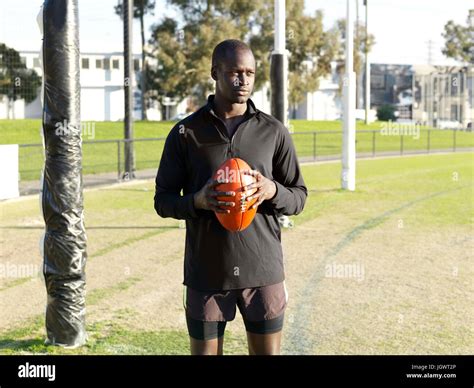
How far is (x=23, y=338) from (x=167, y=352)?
54.8 inches

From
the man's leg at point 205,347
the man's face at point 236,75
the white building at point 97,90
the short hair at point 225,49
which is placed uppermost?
the white building at point 97,90

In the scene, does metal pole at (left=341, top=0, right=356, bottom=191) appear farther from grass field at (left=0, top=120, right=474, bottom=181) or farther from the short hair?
the short hair

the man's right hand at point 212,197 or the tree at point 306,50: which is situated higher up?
the tree at point 306,50

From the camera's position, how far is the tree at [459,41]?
215 ft

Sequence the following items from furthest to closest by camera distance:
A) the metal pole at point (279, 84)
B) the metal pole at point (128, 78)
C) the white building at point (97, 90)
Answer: the white building at point (97, 90)
the metal pole at point (128, 78)
the metal pole at point (279, 84)

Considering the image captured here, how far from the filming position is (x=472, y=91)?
7581 centimetres

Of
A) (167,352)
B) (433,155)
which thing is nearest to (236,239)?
(167,352)

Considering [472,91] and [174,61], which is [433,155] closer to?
[174,61]

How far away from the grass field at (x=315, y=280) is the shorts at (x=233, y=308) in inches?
106

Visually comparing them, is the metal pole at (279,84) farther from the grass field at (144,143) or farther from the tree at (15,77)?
the tree at (15,77)

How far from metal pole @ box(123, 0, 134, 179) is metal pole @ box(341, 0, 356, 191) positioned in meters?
6.33

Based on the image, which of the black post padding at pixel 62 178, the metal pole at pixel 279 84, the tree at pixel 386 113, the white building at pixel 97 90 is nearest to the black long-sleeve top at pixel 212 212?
the black post padding at pixel 62 178

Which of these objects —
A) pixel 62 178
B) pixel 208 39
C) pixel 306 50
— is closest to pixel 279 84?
pixel 62 178

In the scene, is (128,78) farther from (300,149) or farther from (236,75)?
(300,149)
